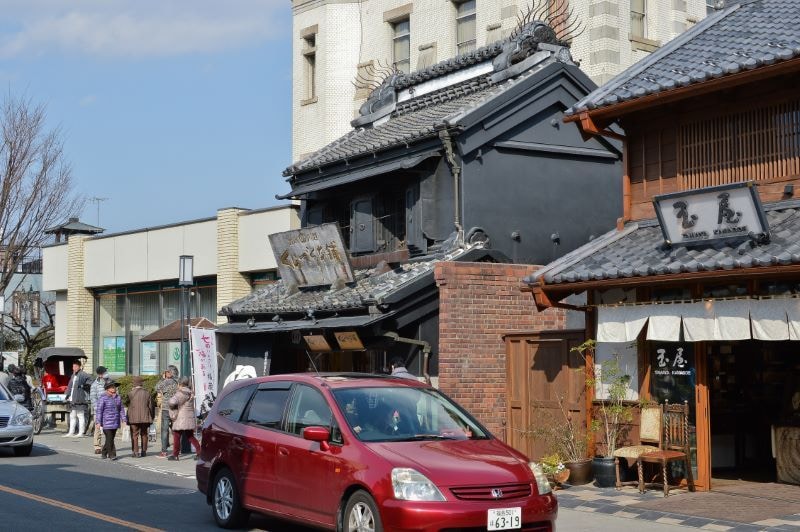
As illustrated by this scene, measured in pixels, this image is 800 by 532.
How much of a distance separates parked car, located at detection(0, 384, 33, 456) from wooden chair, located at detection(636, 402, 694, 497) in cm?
1236

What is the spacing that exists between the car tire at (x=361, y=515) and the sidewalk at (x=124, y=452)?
8.51 meters

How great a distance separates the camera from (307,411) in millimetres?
11492

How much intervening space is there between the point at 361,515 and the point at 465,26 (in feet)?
72.8

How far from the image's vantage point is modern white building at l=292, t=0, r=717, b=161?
26.7 meters

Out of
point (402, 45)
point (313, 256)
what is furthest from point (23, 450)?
point (402, 45)

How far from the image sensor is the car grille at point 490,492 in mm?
9805

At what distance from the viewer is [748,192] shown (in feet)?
44.5

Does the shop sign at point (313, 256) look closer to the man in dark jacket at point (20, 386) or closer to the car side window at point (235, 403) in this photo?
the car side window at point (235, 403)

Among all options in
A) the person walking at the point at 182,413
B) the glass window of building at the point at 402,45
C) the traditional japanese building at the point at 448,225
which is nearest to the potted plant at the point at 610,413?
the traditional japanese building at the point at 448,225

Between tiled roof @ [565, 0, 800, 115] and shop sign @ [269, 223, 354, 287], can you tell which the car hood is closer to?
tiled roof @ [565, 0, 800, 115]

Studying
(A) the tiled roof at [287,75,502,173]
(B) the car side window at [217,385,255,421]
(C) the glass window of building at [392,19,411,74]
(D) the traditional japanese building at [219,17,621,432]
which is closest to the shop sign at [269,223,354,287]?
(D) the traditional japanese building at [219,17,621,432]

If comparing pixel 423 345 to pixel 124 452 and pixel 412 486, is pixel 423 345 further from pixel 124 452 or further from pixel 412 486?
pixel 412 486

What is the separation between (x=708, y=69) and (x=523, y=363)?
5.47 meters

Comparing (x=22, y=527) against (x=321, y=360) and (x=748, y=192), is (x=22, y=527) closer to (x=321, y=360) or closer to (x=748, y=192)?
(x=748, y=192)
